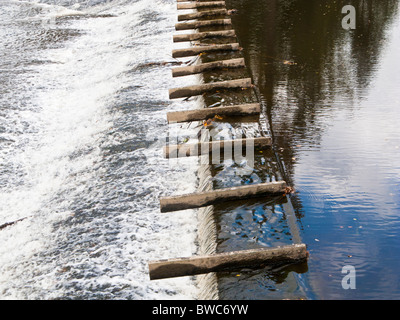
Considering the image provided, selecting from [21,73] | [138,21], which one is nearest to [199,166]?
[21,73]

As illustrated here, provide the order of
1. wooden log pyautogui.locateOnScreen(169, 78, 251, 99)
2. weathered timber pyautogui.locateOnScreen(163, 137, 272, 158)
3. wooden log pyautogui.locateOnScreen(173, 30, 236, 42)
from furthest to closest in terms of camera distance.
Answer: wooden log pyautogui.locateOnScreen(173, 30, 236, 42)
wooden log pyautogui.locateOnScreen(169, 78, 251, 99)
weathered timber pyautogui.locateOnScreen(163, 137, 272, 158)

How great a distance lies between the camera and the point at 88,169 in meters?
6.60

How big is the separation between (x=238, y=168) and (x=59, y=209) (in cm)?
218

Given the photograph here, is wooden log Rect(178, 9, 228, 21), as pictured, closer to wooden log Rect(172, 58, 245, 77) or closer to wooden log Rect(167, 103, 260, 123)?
wooden log Rect(172, 58, 245, 77)

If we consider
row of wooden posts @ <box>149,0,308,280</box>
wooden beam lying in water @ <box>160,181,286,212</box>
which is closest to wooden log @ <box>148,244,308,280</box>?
row of wooden posts @ <box>149,0,308,280</box>

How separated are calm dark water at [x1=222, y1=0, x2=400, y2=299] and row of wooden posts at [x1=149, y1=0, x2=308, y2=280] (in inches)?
5.8

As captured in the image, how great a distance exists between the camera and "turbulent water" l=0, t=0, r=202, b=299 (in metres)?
4.79

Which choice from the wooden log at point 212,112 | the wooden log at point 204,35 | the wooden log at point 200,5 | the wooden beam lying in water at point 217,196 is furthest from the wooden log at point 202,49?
the wooden beam lying in water at point 217,196

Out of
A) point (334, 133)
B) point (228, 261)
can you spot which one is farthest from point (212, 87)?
point (228, 261)

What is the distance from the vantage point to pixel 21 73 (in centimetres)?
1023

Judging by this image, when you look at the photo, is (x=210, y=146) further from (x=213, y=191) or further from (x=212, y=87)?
(x=212, y=87)

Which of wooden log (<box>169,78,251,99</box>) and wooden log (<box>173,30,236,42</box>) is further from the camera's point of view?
wooden log (<box>173,30,236,42</box>)

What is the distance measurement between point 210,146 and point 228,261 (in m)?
2.11
